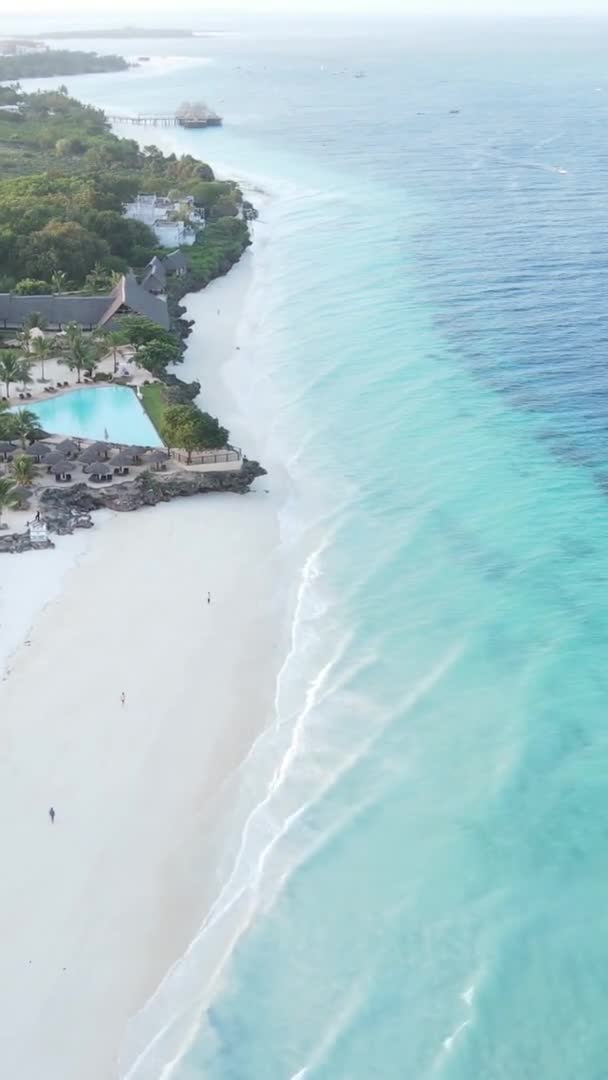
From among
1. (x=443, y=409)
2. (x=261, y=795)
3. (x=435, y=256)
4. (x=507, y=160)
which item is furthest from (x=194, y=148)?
(x=261, y=795)

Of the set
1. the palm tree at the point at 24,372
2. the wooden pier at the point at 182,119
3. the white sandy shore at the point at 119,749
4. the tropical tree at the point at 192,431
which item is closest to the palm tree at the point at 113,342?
the palm tree at the point at 24,372

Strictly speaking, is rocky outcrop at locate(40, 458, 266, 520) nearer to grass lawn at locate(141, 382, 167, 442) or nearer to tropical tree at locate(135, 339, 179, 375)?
grass lawn at locate(141, 382, 167, 442)

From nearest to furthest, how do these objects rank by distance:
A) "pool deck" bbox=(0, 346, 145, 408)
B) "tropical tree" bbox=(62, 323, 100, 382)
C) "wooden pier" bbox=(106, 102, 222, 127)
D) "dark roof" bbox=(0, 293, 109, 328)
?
"pool deck" bbox=(0, 346, 145, 408) < "tropical tree" bbox=(62, 323, 100, 382) < "dark roof" bbox=(0, 293, 109, 328) < "wooden pier" bbox=(106, 102, 222, 127)

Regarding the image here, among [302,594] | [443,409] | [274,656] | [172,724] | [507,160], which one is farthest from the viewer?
[507,160]

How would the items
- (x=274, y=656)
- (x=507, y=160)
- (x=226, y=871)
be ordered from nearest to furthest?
1. (x=226, y=871)
2. (x=274, y=656)
3. (x=507, y=160)

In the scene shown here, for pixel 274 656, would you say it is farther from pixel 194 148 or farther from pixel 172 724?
pixel 194 148

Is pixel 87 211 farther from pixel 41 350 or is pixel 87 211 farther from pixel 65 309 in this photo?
pixel 41 350

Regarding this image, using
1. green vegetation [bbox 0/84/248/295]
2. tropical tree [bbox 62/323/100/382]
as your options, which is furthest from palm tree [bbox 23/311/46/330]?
green vegetation [bbox 0/84/248/295]
